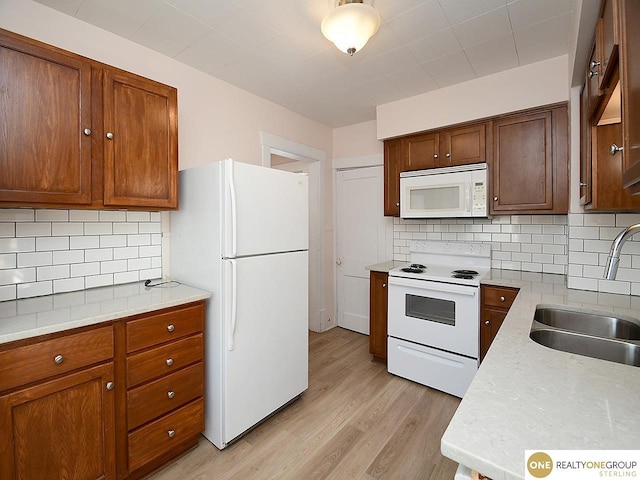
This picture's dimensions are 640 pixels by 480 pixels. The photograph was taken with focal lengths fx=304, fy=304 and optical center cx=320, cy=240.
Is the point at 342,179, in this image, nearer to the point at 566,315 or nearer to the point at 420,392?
the point at 420,392

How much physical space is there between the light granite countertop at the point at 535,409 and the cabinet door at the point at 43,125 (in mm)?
1915

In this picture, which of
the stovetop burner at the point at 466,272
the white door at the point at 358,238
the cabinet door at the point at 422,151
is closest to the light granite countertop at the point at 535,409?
the stovetop burner at the point at 466,272

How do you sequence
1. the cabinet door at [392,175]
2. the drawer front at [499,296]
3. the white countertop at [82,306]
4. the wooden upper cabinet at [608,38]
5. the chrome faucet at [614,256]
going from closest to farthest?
the wooden upper cabinet at [608,38] → the chrome faucet at [614,256] → the white countertop at [82,306] → the drawer front at [499,296] → the cabinet door at [392,175]

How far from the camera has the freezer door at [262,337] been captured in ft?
5.95

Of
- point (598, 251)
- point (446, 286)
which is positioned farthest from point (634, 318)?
point (446, 286)

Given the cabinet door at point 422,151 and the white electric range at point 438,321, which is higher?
the cabinet door at point 422,151

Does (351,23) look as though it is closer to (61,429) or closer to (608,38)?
(608,38)

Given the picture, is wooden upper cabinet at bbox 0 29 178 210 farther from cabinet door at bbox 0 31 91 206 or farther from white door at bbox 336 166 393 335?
white door at bbox 336 166 393 335

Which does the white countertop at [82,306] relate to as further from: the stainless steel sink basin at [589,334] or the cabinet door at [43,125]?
the stainless steel sink basin at [589,334]

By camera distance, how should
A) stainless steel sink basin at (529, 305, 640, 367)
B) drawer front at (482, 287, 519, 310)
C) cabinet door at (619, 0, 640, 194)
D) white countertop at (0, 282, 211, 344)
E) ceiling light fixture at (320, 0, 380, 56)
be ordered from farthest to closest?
drawer front at (482, 287, 519, 310)
ceiling light fixture at (320, 0, 380, 56)
white countertop at (0, 282, 211, 344)
stainless steel sink basin at (529, 305, 640, 367)
cabinet door at (619, 0, 640, 194)

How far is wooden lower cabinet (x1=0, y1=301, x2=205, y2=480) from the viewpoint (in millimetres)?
1234

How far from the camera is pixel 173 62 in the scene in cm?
225

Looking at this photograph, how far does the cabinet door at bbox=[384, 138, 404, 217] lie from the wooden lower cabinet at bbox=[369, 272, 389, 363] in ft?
2.34

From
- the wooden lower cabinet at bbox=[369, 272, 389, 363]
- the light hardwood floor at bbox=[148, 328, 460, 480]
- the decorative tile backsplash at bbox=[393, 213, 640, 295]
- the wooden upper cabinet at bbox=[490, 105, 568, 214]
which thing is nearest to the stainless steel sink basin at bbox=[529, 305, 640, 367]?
the decorative tile backsplash at bbox=[393, 213, 640, 295]
